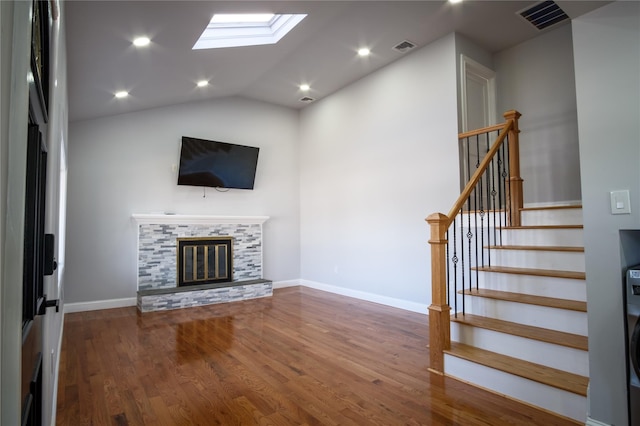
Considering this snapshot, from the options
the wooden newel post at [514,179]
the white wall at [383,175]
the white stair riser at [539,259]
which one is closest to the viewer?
the white stair riser at [539,259]

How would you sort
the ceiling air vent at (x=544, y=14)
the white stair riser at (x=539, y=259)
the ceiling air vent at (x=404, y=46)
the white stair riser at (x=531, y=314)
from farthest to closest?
the ceiling air vent at (x=404, y=46), the ceiling air vent at (x=544, y=14), the white stair riser at (x=539, y=259), the white stair riser at (x=531, y=314)

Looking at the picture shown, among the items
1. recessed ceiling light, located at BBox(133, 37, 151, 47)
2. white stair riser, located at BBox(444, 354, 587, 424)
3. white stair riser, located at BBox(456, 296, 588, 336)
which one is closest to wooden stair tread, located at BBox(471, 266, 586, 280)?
white stair riser, located at BBox(456, 296, 588, 336)

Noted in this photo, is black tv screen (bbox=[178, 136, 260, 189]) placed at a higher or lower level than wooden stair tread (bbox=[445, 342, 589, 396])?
higher

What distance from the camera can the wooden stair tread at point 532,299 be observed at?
243 centimetres

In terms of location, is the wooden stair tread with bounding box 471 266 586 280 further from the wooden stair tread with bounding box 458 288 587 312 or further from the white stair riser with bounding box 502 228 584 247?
the white stair riser with bounding box 502 228 584 247

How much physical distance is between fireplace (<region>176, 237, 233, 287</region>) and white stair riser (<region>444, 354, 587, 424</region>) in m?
4.09

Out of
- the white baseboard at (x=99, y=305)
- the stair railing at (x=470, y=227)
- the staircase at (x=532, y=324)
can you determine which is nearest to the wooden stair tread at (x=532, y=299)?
the staircase at (x=532, y=324)

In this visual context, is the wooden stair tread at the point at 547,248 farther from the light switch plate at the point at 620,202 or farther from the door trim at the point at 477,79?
the door trim at the point at 477,79

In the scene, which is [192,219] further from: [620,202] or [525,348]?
[620,202]

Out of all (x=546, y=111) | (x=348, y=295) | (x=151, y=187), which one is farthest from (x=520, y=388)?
(x=151, y=187)

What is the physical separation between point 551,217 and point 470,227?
2.57ft

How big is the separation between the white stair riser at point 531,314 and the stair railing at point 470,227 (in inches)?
6.8

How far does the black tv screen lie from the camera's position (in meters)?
5.54

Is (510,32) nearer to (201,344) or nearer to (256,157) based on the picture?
(256,157)
